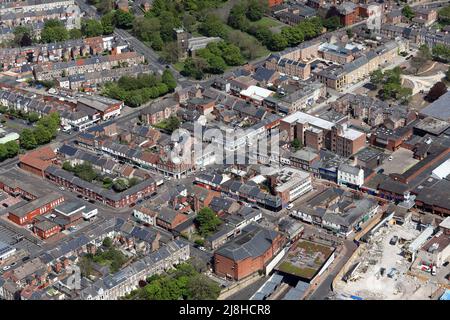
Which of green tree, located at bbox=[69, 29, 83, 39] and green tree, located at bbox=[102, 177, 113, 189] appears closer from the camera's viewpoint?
green tree, located at bbox=[102, 177, 113, 189]

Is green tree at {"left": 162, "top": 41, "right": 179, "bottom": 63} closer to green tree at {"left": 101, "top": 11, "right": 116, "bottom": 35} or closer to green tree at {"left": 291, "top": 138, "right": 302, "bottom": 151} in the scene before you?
green tree at {"left": 101, "top": 11, "right": 116, "bottom": 35}

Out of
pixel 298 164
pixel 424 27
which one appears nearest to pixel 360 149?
pixel 298 164

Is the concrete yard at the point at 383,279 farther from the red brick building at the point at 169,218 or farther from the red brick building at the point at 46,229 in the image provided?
the red brick building at the point at 46,229

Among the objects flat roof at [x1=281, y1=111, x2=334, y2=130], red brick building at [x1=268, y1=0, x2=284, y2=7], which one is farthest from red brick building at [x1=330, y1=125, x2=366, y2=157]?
red brick building at [x1=268, y1=0, x2=284, y2=7]

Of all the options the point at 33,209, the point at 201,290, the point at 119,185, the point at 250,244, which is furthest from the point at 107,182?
the point at 201,290

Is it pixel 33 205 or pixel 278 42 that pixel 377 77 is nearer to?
pixel 278 42

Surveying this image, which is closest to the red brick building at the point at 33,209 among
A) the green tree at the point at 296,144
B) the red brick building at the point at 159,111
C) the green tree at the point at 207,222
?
the green tree at the point at 207,222
